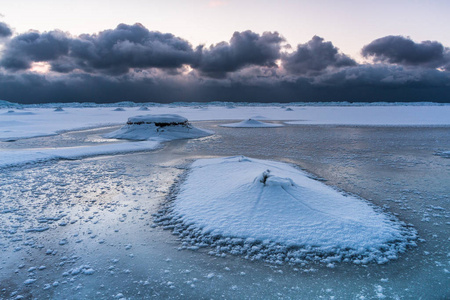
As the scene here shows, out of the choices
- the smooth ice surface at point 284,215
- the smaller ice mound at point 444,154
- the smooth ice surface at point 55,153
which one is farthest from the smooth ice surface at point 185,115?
the smaller ice mound at point 444,154

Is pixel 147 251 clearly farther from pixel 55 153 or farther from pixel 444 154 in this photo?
pixel 444 154

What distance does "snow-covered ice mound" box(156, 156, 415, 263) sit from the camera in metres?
3.88

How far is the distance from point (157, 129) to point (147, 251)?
14.2 metres

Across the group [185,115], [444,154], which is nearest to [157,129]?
[444,154]

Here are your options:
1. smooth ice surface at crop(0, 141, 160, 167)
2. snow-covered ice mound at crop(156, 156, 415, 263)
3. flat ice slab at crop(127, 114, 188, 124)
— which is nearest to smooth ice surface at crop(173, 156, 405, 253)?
snow-covered ice mound at crop(156, 156, 415, 263)

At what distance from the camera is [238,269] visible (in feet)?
11.5

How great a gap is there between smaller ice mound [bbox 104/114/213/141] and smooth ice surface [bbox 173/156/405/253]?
11.1 meters

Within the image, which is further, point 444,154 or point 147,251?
point 444,154

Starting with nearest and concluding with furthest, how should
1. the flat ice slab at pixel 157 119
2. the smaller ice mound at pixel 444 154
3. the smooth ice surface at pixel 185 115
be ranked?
the smaller ice mound at pixel 444 154 → the flat ice slab at pixel 157 119 → the smooth ice surface at pixel 185 115

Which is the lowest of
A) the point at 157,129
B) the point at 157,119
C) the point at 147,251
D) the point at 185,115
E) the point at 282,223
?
the point at 147,251

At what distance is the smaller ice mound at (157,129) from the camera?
16906 millimetres

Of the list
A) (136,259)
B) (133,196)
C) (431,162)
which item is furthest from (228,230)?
(431,162)

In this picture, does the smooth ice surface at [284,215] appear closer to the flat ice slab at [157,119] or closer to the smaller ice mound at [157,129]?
the smaller ice mound at [157,129]

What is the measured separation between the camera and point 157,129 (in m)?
17.5
